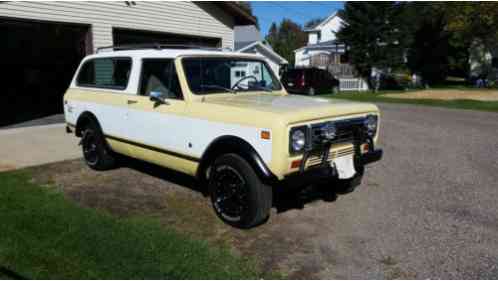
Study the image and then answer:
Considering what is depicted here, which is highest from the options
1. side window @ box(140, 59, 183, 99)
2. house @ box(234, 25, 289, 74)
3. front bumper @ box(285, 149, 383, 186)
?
house @ box(234, 25, 289, 74)

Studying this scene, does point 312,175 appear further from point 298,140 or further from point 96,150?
point 96,150

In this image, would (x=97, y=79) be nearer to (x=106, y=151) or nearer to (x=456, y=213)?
(x=106, y=151)

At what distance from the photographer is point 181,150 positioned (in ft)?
15.1

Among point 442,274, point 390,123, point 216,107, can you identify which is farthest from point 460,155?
point 216,107

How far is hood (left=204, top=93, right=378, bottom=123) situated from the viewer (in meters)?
3.80

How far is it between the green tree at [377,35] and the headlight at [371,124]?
25447 millimetres

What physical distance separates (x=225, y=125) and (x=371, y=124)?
1.84 m

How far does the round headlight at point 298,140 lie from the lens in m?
3.71

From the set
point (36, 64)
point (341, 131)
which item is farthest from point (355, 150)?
point (36, 64)

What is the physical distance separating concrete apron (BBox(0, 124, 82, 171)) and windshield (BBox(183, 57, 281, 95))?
3.88 meters

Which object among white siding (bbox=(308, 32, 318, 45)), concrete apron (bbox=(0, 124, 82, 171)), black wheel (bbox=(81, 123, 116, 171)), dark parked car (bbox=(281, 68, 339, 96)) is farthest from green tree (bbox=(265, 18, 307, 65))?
black wheel (bbox=(81, 123, 116, 171))

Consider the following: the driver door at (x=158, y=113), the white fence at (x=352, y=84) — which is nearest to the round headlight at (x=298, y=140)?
the driver door at (x=158, y=113)

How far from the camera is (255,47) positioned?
2916cm

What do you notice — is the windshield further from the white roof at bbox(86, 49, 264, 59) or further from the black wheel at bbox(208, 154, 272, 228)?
the black wheel at bbox(208, 154, 272, 228)
